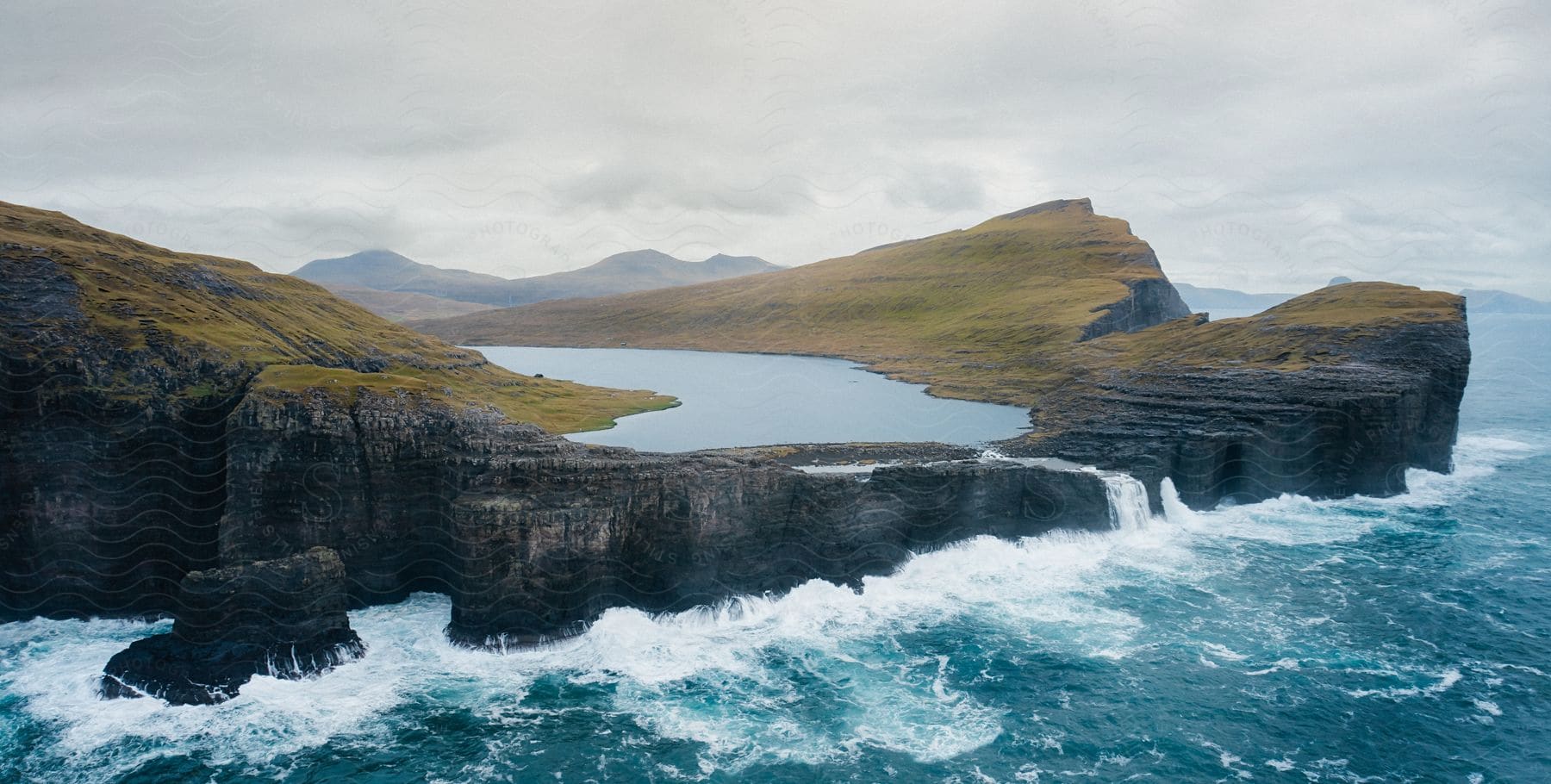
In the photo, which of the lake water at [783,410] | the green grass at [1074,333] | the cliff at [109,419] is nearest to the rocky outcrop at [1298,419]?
the green grass at [1074,333]

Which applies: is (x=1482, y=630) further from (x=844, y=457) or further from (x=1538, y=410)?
(x=1538, y=410)

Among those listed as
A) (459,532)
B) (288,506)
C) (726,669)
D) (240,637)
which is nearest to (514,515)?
(459,532)

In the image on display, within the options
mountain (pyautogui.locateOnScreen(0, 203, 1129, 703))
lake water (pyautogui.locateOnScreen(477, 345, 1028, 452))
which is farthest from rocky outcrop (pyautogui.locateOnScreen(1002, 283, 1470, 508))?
mountain (pyautogui.locateOnScreen(0, 203, 1129, 703))

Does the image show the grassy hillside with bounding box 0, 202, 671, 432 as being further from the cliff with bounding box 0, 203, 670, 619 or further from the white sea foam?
the white sea foam

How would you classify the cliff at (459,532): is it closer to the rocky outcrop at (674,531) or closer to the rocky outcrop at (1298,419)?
the rocky outcrop at (674,531)

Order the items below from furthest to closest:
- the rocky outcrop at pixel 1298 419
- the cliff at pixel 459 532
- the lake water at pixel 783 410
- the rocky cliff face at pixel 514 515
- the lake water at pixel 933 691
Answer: the lake water at pixel 783 410
the rocky outcrop at pixel 1298 419
the rocky cliff face at pixel 514 515
the cliff at pixel 459 532
the lake water at pixel 933 691

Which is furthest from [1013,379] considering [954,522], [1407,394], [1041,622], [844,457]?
[1041,622]

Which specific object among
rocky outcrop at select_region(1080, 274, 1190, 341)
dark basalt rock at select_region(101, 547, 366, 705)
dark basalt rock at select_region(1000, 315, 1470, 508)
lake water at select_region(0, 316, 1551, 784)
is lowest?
lake water at select_region(0, 316, 1551, 784)

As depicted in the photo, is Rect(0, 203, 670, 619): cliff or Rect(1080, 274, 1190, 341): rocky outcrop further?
Rect(1080, 274, 1190, 341): rocky outcrop
